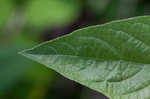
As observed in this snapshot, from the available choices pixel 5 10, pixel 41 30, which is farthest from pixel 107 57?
pixel 5 10

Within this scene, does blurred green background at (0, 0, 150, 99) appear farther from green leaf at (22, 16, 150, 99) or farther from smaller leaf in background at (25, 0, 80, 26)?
green leaf at (22, 16, 150, 99)

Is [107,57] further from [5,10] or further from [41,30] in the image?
[5,10]

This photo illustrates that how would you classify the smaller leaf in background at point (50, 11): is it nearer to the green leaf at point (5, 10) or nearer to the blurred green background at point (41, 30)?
the blurred green background at point (41, 30)

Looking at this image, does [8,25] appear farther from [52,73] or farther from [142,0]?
[142,0]

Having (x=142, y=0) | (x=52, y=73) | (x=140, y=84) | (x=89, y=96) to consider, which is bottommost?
(x=89, y=96)

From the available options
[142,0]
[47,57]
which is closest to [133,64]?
[47,57]

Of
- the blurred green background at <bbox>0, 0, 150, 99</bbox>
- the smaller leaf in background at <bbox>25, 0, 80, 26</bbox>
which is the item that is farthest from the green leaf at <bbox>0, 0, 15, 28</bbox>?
the smaller leaf in background at <bbox>25, 0, 80, 26</bbox>

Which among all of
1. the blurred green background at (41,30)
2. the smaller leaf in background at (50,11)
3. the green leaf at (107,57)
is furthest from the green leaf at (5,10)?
A: the green leaf at (107,57)
